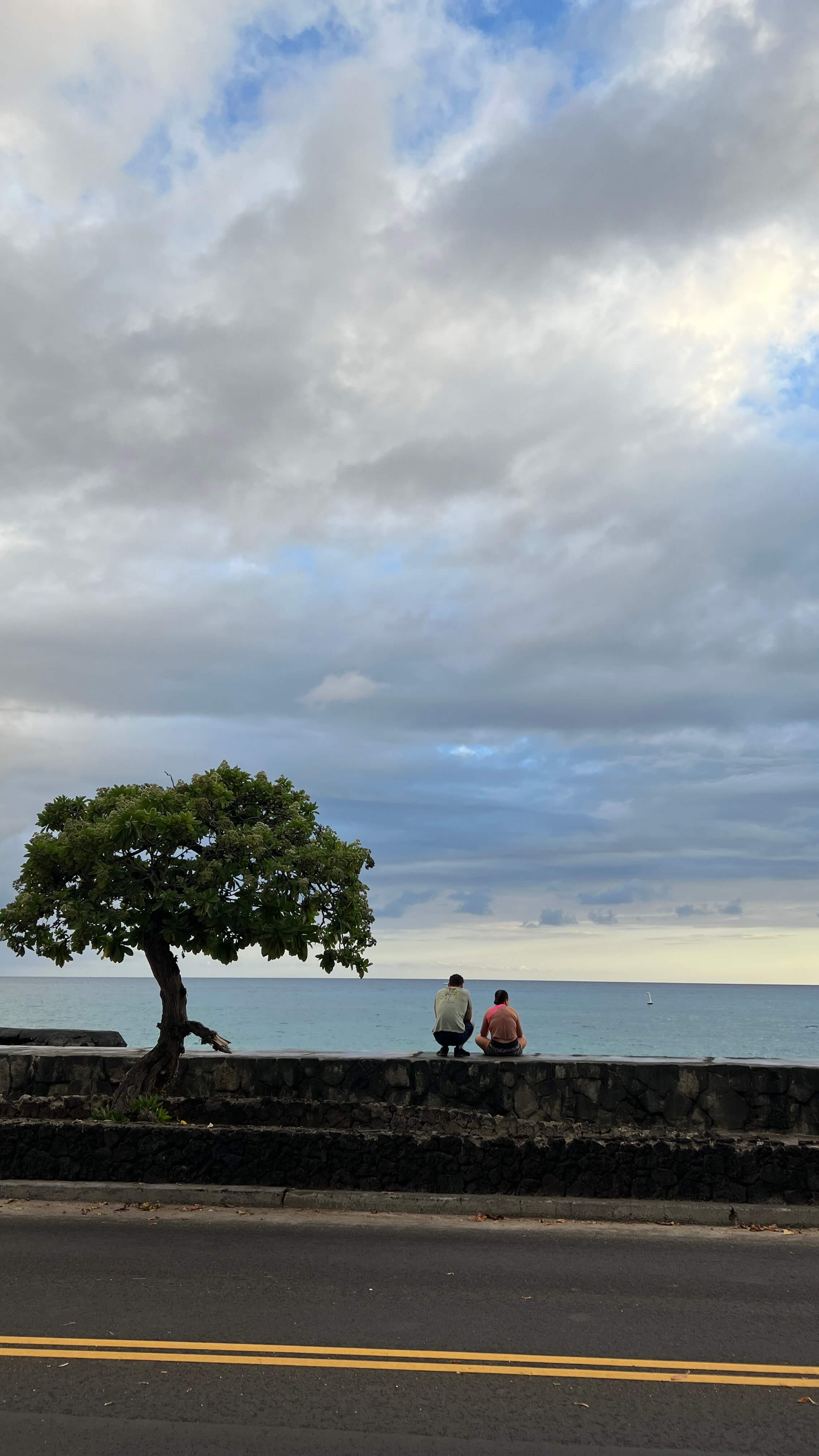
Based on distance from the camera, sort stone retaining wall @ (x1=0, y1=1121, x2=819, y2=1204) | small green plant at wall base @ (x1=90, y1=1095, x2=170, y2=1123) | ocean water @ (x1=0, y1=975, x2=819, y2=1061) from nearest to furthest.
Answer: stone retaining wall @ (x1=0, y1=1121, x2=819, y2=1204)
small green plant at wall base @ (x1=90, y1=1095, x2=170, y2=1123)
ocean water @ (x1=0, y1=975, x2=819, y2=1061)

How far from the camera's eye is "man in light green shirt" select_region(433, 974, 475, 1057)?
14609 millimetres

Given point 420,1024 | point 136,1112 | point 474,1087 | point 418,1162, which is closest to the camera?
point 418,1162

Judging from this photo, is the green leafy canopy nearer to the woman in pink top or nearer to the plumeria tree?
the plumeria tree

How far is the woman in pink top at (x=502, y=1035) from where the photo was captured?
556 inches

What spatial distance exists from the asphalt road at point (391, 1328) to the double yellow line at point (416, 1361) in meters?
0.04

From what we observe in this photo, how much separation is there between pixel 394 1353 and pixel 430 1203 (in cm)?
387

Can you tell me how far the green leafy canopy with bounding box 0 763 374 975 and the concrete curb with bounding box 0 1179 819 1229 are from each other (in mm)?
2346

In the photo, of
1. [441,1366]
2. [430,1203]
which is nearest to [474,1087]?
[430,1203]

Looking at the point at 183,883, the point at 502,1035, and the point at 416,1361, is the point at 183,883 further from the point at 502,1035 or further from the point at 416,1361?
the point at 416,1361

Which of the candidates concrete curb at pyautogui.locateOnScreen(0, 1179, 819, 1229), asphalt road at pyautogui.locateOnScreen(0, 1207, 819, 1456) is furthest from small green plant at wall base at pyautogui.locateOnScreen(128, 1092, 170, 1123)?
asphalt road at pyautogui.locateOnScreen(0, 1207, 819, 1456)

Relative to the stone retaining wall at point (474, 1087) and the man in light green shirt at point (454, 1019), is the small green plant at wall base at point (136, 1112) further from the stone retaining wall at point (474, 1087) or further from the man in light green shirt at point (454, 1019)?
the man in light green shirt at point (454, 1019)

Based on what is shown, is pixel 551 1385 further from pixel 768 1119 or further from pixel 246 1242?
pixel 768 1119

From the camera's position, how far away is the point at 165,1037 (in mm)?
12594

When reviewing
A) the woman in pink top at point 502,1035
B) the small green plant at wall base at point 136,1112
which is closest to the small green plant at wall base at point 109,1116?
the small green plant at wall base at point 136,1112
